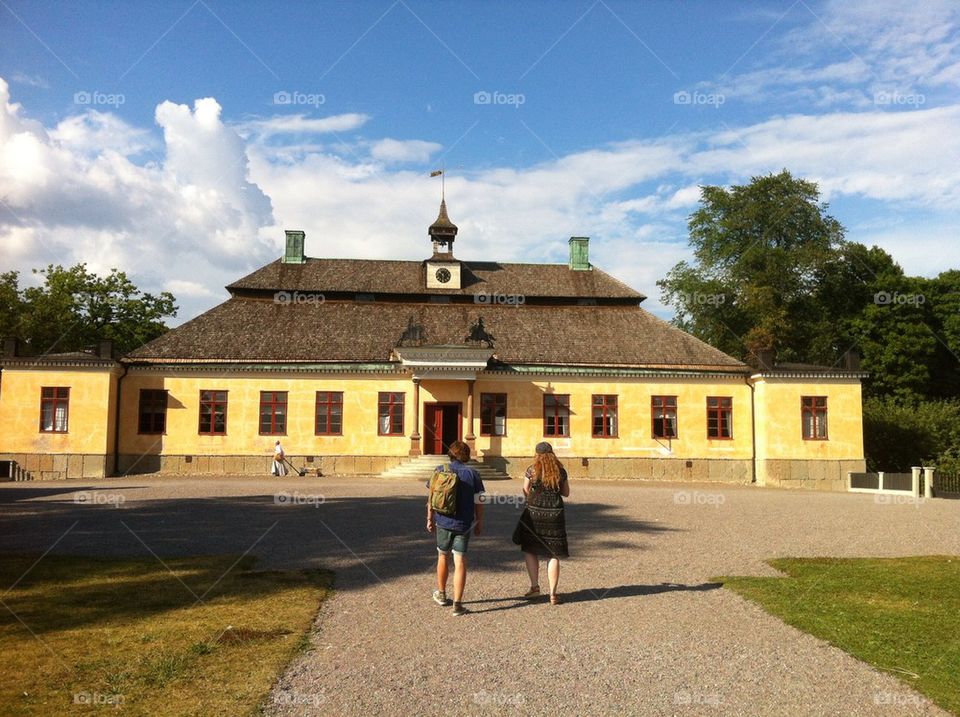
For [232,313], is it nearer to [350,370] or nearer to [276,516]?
[350,370]

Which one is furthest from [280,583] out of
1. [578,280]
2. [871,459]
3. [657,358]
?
[871,459]

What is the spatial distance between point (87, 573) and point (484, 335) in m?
21.9

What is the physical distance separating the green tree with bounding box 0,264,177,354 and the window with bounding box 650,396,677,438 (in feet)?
101

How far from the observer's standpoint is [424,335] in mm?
32156

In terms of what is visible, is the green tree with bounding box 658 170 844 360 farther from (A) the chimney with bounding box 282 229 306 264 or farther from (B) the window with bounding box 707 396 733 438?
(A) the chimney with bounding box 282 229 306 264

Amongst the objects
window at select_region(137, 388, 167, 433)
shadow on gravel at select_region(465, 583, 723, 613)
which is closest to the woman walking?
shadow on gravel at select_region(465, 583, 723, 613)

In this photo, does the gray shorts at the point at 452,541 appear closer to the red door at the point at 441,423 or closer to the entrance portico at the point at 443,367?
the entrance portico at the point at 443,367

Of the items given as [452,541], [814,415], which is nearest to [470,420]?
[814,415]

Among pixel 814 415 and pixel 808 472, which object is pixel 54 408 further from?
pixel 814 415

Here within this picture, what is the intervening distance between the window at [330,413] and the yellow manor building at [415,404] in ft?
0.18

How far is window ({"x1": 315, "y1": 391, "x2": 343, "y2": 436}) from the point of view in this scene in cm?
3009

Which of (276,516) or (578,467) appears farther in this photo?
(578,467)

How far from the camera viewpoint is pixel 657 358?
31.6 meters

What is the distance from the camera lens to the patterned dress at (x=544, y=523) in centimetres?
847
